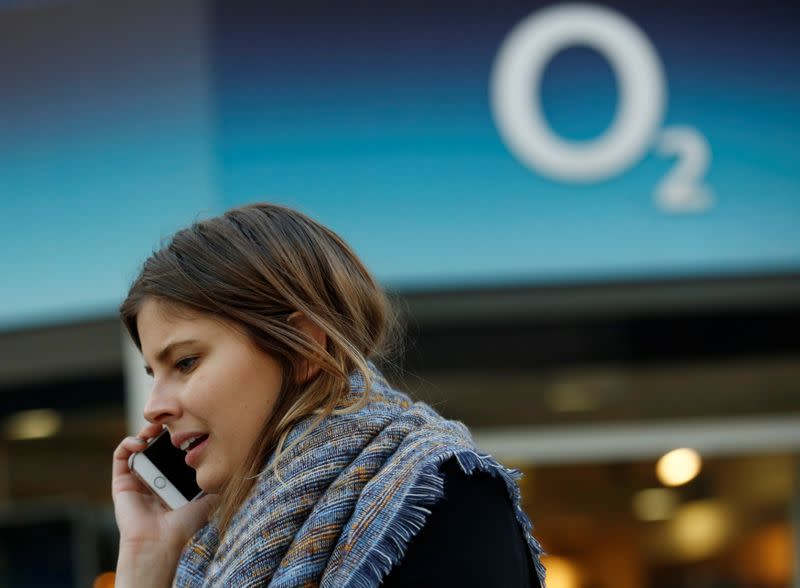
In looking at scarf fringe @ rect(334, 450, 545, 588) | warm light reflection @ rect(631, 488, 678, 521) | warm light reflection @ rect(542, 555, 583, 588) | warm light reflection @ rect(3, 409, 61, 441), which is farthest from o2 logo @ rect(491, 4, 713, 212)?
scarf fringe @ rect(334, 450, 545, 588)

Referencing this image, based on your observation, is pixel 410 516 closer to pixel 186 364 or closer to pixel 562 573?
pixel 186 364

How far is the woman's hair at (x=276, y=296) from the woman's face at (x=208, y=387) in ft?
0.05

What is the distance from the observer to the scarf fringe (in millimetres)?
1706

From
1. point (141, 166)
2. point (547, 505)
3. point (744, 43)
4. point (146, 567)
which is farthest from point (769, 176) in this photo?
point (146, 567)

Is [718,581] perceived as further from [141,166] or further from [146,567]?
[146,567]

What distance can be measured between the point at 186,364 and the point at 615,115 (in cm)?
425

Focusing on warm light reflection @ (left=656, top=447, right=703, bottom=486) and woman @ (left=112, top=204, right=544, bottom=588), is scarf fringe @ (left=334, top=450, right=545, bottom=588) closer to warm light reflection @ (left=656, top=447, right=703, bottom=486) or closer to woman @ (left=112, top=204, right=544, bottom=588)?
woman @ (left=112, top=204, right=544, bottom=588)

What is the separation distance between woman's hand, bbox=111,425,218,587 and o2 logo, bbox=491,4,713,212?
151 inches

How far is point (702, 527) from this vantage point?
22.5 feet

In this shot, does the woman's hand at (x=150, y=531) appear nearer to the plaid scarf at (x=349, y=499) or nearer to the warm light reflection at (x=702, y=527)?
the plaid scarf at (x=349, y=499)

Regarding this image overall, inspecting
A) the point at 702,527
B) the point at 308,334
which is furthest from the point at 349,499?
the point at 702,527

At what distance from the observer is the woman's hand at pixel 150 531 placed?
215cm

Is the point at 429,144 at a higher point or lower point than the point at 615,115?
lower

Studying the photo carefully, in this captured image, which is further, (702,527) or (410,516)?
(702,527)
